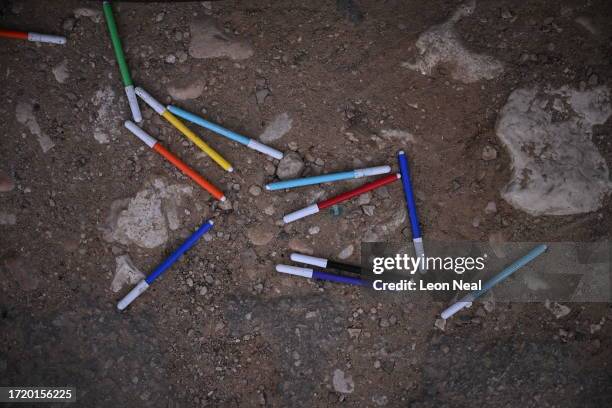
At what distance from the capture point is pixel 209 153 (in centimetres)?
257

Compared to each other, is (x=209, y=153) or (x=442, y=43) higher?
(x=442, y=43)

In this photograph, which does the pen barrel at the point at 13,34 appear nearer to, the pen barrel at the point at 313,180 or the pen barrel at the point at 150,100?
the pen barrel at the point at 150,100

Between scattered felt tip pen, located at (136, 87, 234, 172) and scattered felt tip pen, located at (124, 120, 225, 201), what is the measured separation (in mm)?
133

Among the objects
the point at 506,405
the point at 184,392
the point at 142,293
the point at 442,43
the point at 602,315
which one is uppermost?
the point at 442,43

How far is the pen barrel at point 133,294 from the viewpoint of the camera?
2.64 metres

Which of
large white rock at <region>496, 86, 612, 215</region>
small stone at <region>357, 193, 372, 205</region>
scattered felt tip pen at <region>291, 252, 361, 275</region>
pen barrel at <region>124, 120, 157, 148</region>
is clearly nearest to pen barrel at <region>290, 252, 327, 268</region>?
scattered felt tip pen at <region>291, 252, 361, 275</region>

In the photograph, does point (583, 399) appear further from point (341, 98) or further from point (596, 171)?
point (341, 98)

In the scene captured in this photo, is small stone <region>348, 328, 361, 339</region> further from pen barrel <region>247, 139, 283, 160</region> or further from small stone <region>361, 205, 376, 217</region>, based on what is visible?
pen barrel <region>247, 139, 283, 160</region>

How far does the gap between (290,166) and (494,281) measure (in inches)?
52.0

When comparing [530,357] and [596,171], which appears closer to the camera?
[596,171]

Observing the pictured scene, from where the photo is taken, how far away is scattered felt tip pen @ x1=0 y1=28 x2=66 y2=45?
257cm

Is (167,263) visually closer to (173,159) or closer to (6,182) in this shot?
(173,159)

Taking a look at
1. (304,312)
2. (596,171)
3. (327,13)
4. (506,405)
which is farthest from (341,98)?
(506,405)

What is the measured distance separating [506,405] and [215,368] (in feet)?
5.59
